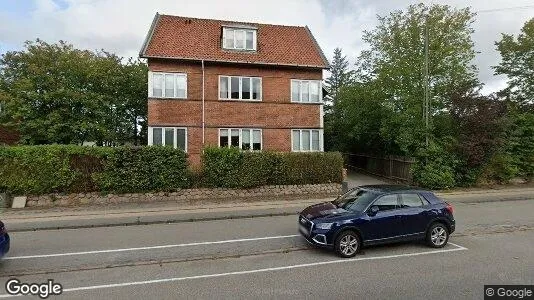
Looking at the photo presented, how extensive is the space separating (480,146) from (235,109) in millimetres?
14008

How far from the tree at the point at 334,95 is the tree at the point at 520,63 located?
1132 cm

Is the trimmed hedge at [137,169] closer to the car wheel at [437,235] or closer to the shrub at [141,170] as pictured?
the shrub at [141,170]

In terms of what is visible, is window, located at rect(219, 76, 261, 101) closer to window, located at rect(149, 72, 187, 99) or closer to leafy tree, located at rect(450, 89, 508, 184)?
window, located at rect(149, 72, 187, 99)

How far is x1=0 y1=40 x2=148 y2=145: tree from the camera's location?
20375 millimetres

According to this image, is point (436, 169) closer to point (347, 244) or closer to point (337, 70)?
point (347, 244)

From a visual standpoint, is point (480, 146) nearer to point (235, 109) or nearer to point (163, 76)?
point (235, 109)

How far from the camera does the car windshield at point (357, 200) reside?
27.4 feet

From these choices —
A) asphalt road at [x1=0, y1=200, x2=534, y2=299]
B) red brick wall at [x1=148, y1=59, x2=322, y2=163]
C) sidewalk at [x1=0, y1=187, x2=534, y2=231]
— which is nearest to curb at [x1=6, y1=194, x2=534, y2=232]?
sidewalk at [x1=0, y1=187, x2=534, y2=231]

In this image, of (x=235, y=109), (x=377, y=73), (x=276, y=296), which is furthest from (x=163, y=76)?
(x=276, y=296)

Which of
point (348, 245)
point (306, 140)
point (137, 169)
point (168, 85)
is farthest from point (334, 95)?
point (348, 245)

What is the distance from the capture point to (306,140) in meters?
21.2

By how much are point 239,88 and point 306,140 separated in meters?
5.24

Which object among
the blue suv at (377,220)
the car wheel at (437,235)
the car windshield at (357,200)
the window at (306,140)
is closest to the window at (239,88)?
the window at (306,140)

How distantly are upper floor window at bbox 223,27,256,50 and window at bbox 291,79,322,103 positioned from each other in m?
3.60
